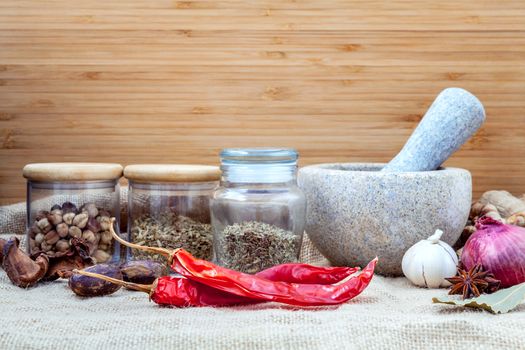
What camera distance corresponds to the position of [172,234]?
154 centimetres

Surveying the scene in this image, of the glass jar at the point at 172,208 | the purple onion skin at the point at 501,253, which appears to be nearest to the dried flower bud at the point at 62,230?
the glass jar at the point at 172,208

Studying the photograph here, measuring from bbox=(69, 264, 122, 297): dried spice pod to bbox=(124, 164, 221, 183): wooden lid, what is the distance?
0.27 m

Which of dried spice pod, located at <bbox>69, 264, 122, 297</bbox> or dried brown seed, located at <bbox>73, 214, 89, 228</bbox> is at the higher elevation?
dried brown seed, located at <bbox>73, 214, 89, 228</bbox>

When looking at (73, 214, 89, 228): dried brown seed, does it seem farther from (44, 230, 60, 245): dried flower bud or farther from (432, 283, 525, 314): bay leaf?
(432, 283, 525, 314): bay leaf

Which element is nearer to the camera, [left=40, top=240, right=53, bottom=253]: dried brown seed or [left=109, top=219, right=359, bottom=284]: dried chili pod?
[left=109, top=219, right=359, bottom=284]: dried chili pod

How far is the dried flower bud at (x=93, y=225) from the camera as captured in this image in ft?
5.02

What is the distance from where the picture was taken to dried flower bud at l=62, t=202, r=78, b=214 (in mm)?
1526

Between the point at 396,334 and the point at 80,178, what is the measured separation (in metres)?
0.75

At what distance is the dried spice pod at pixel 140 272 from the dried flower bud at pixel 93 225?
0.19 metres

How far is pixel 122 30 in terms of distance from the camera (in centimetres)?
200

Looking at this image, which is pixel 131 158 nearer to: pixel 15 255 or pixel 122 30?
pixel 122 30

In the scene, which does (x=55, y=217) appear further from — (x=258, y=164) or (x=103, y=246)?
(x=258, y=164)

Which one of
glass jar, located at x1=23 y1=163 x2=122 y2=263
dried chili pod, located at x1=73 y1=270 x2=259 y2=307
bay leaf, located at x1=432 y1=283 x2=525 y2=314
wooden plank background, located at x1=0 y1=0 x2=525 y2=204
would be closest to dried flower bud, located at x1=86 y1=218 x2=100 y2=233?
glass jar, located at x1=23 y1=163 x2=122 y2=263

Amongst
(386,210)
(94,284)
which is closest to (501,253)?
(386,210)
